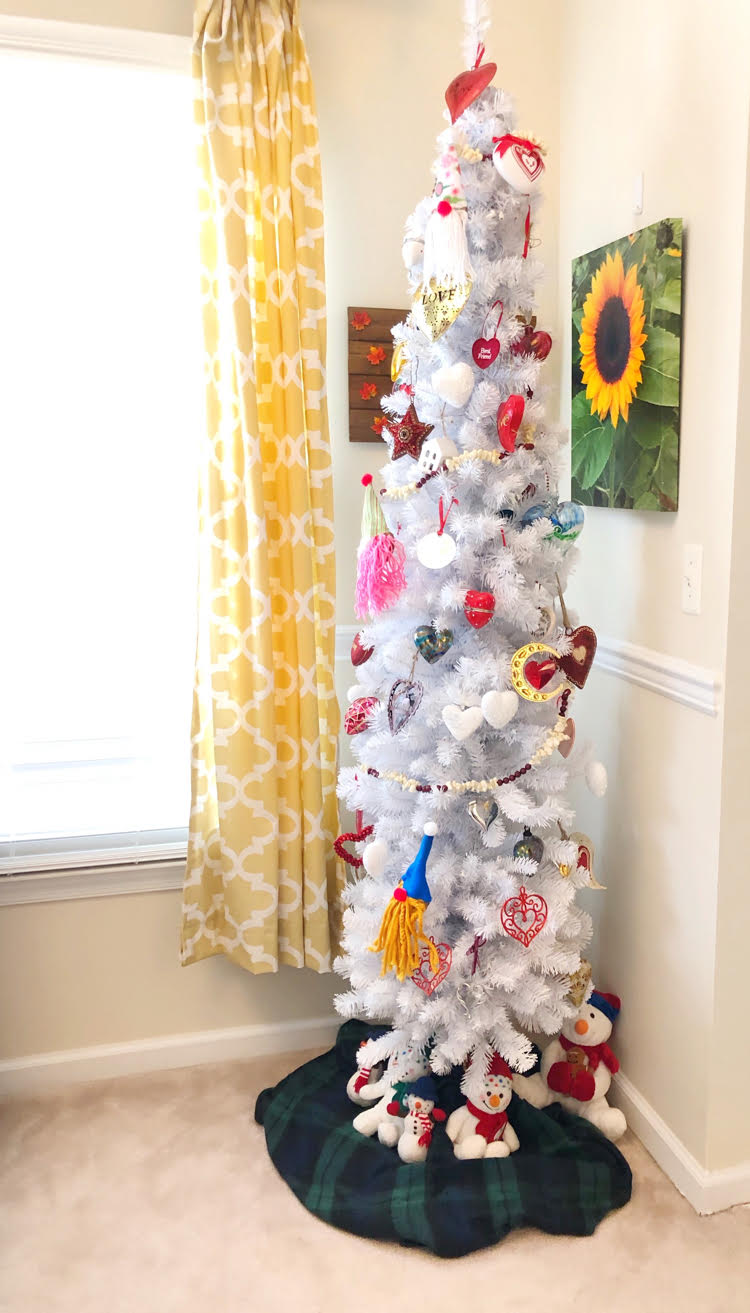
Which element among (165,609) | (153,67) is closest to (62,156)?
(153,67)

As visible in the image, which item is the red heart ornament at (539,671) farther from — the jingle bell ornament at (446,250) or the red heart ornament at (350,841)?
the jingle bell ornament at (446,250)

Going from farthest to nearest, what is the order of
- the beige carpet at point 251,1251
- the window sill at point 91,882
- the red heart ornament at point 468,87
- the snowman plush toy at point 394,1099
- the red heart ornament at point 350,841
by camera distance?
1. the window sill at point 91,882
2. the red heart ornament at point 350,841
3. the snowman plush toy at point 394,1099
4. the red heart ornament at point 468,87
5. the beige carpet at point 251,1251

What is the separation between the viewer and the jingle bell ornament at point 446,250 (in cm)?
185

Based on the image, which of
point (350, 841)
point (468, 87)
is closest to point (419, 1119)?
point (350, 841)

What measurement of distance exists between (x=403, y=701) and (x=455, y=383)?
1.96 feet

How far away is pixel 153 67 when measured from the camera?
7.18 feet

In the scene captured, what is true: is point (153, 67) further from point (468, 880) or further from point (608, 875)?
point (608, 875)

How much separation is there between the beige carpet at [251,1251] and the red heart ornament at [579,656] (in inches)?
39.4

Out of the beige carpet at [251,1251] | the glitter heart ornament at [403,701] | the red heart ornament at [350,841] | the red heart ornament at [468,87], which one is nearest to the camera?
the beige carpet at [251,1251]

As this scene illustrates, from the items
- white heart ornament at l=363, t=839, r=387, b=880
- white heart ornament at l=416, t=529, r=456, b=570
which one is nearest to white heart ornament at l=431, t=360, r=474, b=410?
white heart ornament at l=416, t=529, r=456, b=570

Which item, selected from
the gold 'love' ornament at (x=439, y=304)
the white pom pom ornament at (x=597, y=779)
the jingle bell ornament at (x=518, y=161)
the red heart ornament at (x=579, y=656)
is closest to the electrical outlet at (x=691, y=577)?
the red heart ornament at (x=579, y=656)

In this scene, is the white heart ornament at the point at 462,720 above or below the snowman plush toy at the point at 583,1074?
above

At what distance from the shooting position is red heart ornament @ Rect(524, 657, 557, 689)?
192 centimetres

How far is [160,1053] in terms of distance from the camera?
8.06 ft
